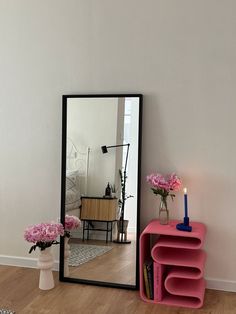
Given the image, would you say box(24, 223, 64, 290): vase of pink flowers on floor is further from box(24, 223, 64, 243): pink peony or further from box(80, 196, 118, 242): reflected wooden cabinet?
box(80, 196, 118, 242): reflected wooden cabinet

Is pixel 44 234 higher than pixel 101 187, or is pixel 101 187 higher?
pixel 101 187

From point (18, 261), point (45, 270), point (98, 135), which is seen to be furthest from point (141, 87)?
point (18, 261)

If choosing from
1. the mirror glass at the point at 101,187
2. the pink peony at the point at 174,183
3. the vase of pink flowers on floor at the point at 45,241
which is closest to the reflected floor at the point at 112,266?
the mirror glass at the point at 101,187

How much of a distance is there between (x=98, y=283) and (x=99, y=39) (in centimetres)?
185

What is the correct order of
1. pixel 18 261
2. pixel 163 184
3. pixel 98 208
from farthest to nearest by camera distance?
1. pixel 18 261
2. pixel 98 208
3. pixel 163 184

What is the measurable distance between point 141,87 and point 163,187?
2.53 feet

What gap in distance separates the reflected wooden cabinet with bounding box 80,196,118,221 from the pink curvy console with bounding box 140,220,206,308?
0.32 metres

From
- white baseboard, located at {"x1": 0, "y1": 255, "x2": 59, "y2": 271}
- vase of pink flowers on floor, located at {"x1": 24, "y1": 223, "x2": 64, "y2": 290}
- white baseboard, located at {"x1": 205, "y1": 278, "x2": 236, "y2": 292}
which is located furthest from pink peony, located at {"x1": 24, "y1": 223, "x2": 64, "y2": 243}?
white baseboard, located at {"x1": 205, "y1": 278, "x2": 236, "y2": 292}

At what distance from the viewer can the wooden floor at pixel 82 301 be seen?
246 centimetres

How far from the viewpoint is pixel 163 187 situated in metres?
2.70

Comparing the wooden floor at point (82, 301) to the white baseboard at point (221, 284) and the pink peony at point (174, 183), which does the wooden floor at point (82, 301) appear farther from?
the pink peony at point (174, 183)

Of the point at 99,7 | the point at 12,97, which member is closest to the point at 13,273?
the point at 12,97

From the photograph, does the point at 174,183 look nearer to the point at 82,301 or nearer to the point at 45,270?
the point at 82,301

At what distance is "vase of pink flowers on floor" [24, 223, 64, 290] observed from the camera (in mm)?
2750
